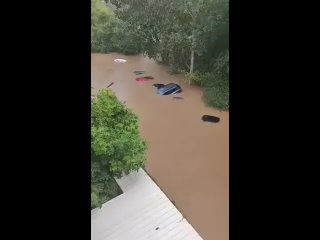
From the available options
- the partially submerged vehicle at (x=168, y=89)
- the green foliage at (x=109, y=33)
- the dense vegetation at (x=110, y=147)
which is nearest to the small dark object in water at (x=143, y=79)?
the partially submerged vehicle at (x=168, y=89)

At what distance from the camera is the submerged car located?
622cm

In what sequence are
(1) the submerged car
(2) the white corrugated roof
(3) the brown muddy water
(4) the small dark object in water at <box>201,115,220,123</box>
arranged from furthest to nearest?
(1) the submerged car, (4) the small dark object in water at <box>201,115,220,123</box>, (3) the brown muddy water, (2) the white corrugated roof

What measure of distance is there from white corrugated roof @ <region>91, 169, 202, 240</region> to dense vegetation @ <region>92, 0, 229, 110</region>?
283 centimetres

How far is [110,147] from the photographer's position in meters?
3.07

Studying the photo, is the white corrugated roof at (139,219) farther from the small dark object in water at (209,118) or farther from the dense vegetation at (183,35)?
the dense vegetation at (183,35)

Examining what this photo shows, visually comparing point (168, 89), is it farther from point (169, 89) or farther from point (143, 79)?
point (143, 79)

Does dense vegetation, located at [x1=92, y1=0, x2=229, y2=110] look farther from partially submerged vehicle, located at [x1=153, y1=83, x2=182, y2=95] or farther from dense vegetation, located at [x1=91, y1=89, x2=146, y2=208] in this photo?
dense vegetation, located at [x1=91, y1=89, x2=146, y2=208]

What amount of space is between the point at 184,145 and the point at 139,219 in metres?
1.81

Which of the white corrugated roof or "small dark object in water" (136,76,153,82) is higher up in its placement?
"small dark object in water" (136,76,153,82)

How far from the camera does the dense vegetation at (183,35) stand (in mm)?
5867

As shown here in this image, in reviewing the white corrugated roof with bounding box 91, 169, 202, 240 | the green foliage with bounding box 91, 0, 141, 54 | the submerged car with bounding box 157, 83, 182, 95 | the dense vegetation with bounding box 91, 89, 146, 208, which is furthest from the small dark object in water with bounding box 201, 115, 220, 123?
the green foliage with bounding box 91, 0, 141, 54

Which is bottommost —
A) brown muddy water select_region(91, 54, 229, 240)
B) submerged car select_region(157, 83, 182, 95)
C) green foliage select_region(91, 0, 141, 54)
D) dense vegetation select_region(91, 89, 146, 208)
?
brown muddy water select_region(91, 54, 229, 240)

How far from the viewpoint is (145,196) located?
3242mm
